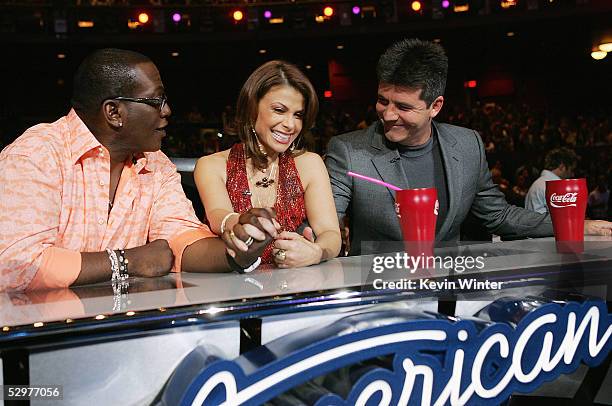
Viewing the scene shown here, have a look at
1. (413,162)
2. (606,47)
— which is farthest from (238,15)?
(413,162)

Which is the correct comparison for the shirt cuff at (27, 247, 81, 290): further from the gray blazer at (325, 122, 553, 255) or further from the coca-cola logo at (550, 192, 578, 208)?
the coca-cola logo at (550, 192, 578, 208)

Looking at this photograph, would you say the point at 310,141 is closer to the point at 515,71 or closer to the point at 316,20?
the point at 316,20

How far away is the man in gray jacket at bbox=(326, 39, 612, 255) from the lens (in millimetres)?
1966

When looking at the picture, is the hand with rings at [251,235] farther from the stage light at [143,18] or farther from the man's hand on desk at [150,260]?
the stage light at [143,18]

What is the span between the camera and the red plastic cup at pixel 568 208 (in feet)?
5.16

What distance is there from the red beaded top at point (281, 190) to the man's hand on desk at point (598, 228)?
2.69ft

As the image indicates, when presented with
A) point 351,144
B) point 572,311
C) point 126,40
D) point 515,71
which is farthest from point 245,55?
point 572,311

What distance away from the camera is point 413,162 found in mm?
2080

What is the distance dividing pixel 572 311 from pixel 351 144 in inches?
37.2

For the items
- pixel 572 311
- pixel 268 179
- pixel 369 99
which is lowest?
pixel 572 311

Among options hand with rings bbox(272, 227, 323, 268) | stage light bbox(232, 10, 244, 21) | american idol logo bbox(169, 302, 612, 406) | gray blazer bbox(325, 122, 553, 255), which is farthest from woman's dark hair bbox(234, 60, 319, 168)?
stage light bbox(232, 10, 244, 21)

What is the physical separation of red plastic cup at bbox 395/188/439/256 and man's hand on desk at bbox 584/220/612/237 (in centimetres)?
66

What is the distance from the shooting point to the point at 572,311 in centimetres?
130

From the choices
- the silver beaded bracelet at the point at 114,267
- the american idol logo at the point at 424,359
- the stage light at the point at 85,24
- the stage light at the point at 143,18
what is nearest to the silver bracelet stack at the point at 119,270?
the silver beaded bracelet at the point at 114,267
